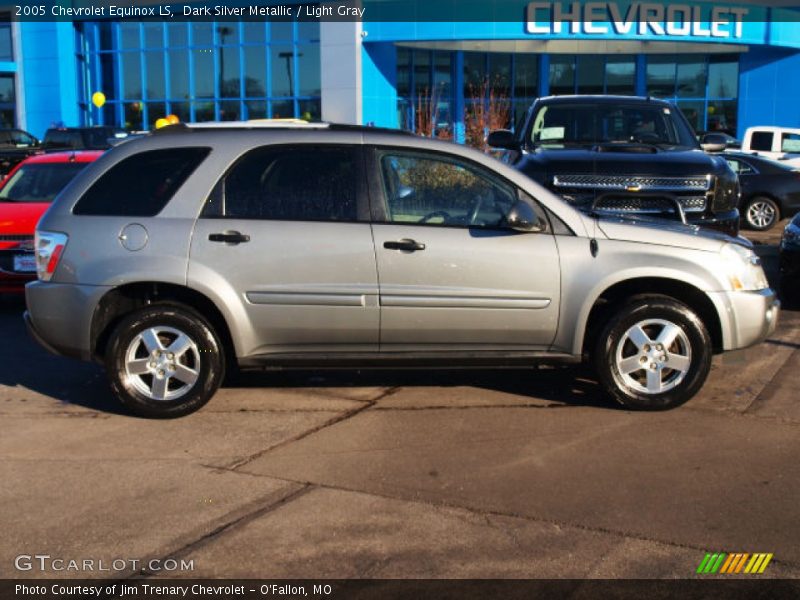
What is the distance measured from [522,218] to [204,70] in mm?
28329

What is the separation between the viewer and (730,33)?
29906mm

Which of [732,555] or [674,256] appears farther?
[674,256]

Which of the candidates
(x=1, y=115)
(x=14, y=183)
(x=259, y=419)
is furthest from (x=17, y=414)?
(x=1, y=115)

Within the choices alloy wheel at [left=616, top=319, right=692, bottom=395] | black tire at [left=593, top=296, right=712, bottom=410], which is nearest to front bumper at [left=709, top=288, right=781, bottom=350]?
black tire at [left=593, top=296, right=712, bottom=410]

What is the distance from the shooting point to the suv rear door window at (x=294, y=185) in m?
5.91

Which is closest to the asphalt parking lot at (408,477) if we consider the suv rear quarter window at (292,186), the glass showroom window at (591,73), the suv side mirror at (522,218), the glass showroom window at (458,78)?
the suv side mirror at (522,218)

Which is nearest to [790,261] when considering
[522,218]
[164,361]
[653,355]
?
[653,355]

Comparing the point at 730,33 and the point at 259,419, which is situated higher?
the point at 730,33

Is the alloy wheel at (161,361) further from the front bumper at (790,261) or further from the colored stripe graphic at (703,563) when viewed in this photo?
the front bumper at (790,261)

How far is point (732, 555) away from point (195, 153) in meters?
3.97

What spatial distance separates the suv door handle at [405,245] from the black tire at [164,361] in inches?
49.8

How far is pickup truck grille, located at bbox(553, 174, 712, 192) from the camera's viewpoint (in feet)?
26.8

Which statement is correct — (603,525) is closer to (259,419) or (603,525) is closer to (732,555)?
(732,555)

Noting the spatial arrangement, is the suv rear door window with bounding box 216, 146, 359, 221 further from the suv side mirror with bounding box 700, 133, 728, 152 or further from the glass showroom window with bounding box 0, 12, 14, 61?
the glass showroom window with bounding box 0, 12, 14, 61
